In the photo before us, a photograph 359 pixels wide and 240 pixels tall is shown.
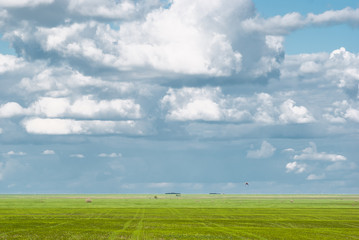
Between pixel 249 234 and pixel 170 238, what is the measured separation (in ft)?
34.8

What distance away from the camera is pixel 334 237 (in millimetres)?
58281

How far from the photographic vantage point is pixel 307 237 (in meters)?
57.8

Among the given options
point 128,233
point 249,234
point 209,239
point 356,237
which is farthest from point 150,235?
point 356,237

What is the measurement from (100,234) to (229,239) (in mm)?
14930

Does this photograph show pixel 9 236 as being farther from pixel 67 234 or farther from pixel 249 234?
pixel 249 234

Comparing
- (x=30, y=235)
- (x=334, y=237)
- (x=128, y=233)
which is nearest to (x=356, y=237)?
(x=334, y=237)

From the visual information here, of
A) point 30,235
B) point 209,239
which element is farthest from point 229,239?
point 30,235

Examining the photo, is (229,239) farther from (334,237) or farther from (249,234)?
(334,237)

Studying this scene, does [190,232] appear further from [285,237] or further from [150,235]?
[285,237]

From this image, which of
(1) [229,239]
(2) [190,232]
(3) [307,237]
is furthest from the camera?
(2) [190,232]

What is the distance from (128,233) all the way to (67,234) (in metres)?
6.96

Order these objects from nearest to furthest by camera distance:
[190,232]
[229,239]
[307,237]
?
[229,239], [307,237], [190,232]

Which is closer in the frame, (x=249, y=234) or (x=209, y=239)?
(x=209, y=239)

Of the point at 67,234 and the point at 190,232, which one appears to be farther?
the point at 190,232
